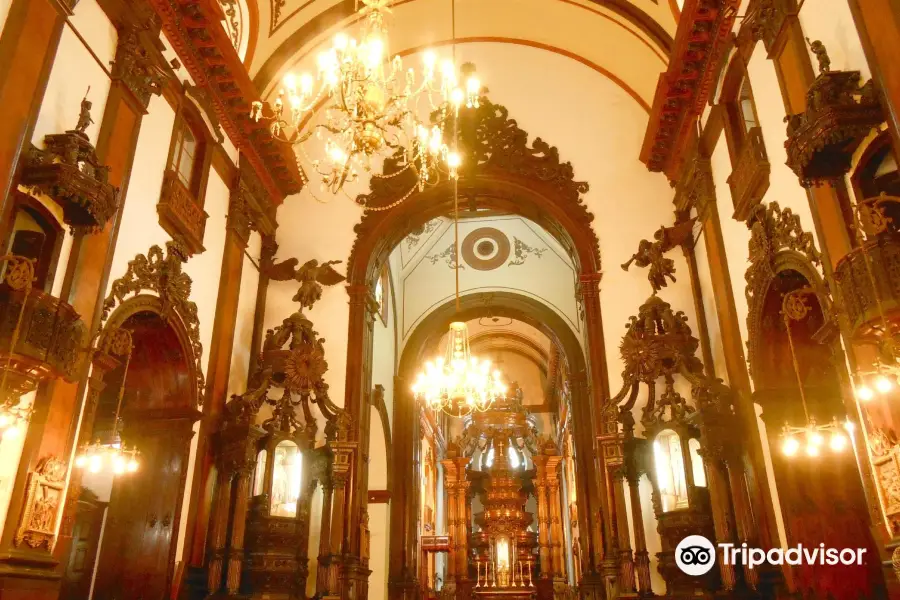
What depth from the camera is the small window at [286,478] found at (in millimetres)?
9539

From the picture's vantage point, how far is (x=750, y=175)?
767 cm

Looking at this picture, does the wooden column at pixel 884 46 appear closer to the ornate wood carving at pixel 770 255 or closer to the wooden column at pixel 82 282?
the ornate wood carving at pixel 770 255

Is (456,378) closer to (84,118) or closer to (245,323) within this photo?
(245,323)

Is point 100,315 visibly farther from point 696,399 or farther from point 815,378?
point 815,378

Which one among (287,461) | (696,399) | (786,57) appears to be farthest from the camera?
(287,461)

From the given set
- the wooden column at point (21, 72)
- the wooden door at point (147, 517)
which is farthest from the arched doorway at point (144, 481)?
the wooden column at point (21, 72)

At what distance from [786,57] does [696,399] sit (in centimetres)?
389

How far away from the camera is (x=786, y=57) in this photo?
Answer: 6543 mm

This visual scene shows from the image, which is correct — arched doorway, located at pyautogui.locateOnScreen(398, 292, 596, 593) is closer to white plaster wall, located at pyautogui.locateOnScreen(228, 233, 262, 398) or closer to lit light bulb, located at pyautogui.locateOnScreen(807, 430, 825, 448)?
white plaster wall, located at pyautogui.locateOnScreen(228, 233, 262, 398)

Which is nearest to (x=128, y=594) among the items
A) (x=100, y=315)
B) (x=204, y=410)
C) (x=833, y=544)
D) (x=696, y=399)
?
(x=204, y=410)

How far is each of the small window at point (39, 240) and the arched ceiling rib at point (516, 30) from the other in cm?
571

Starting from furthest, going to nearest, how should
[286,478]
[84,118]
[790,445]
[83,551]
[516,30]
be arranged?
1. [516,30]
2. [286,478]
3. [83,551]
4. [84,118]
5. [790,445]

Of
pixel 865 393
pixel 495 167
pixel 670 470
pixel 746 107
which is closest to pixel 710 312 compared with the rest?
pixel 670 470

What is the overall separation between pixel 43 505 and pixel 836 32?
7.31 meters
